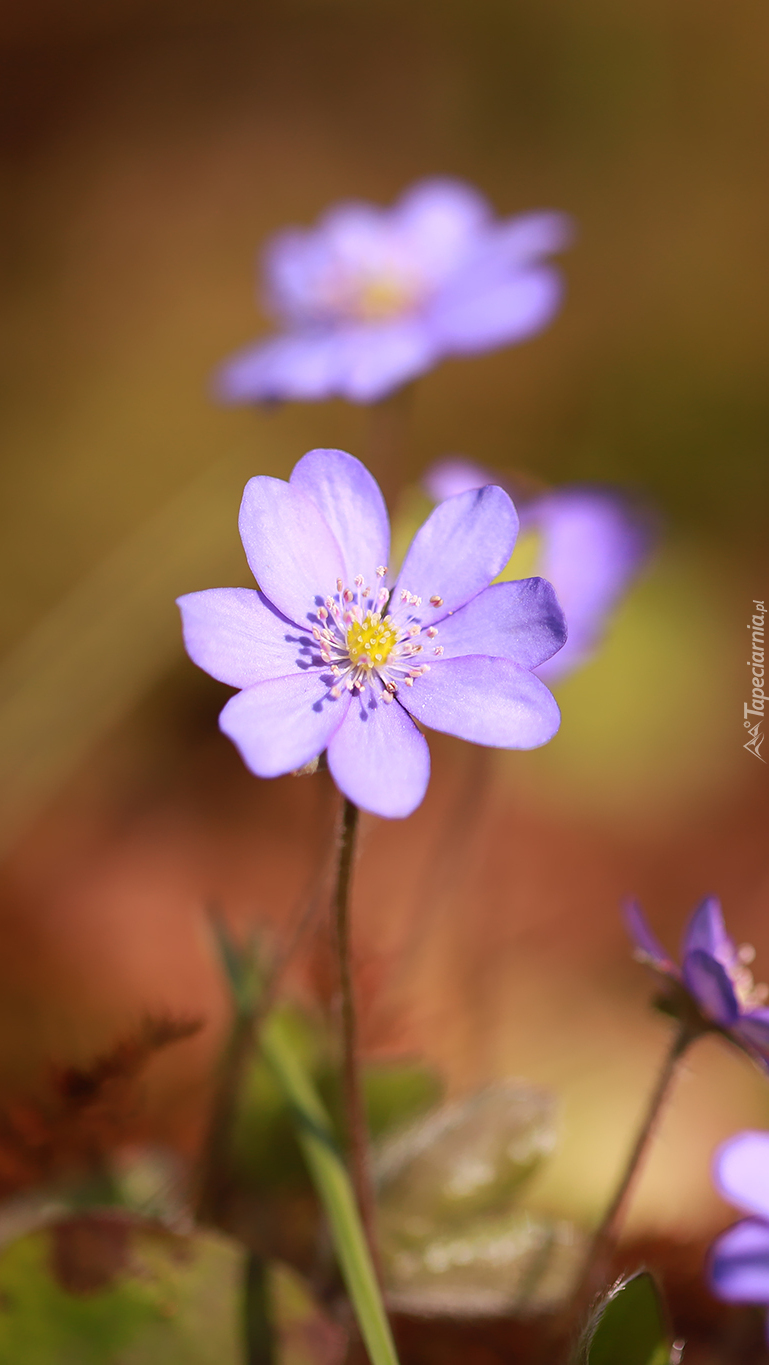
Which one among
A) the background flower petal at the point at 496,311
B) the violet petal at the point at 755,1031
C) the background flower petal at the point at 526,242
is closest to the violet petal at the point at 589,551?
the background flower petal at the point at 496,311

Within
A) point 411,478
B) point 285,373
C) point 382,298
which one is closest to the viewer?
point 285,373

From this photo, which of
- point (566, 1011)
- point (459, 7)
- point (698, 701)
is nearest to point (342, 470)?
point (566, 1011)

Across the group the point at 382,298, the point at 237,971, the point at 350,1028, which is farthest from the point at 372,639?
the point at 382,298

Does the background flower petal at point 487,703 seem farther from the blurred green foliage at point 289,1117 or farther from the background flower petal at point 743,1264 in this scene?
the blurred green foliage at point 289,1117

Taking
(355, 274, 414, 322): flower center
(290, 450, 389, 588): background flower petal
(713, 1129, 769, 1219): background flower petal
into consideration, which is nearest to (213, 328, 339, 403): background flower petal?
(355, 274, 414, 322): flower center

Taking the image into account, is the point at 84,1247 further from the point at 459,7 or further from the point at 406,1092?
the point at 459,7

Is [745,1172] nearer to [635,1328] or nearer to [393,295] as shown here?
[635,1328]

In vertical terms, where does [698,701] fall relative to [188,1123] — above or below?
above
